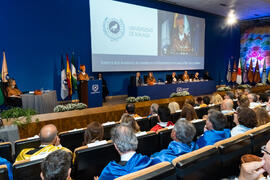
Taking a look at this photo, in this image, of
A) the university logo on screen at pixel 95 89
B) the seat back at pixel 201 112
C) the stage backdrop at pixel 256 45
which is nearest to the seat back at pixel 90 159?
the seat back at pixel 201 112

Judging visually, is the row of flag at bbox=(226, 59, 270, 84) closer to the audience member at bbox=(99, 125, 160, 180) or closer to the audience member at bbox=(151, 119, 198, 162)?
the audience member at bbox=(151, 119, 198, 162)

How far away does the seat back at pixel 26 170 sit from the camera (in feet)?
4.00

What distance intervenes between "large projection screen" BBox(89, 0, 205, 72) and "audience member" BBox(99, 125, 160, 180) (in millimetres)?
5680

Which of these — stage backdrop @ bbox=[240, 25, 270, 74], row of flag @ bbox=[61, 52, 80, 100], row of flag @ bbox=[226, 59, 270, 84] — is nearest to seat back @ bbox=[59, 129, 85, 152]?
row of flag @ bbox=[61, 52, 80, 100]

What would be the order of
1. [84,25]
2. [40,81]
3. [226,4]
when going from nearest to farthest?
[40,81], [84,25], [226,4]

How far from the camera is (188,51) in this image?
937 cm

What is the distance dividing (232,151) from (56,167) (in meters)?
1.24

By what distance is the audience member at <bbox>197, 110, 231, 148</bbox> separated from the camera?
72.1 inches

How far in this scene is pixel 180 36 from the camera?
888 cm

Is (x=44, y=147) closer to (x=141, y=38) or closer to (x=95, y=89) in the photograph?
(x=95, y=89)

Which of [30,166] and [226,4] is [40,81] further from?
[226,4]

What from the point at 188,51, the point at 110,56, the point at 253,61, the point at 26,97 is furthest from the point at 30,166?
the point at 253,61

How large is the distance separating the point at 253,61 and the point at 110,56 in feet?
32.9

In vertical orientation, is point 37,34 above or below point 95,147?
above
